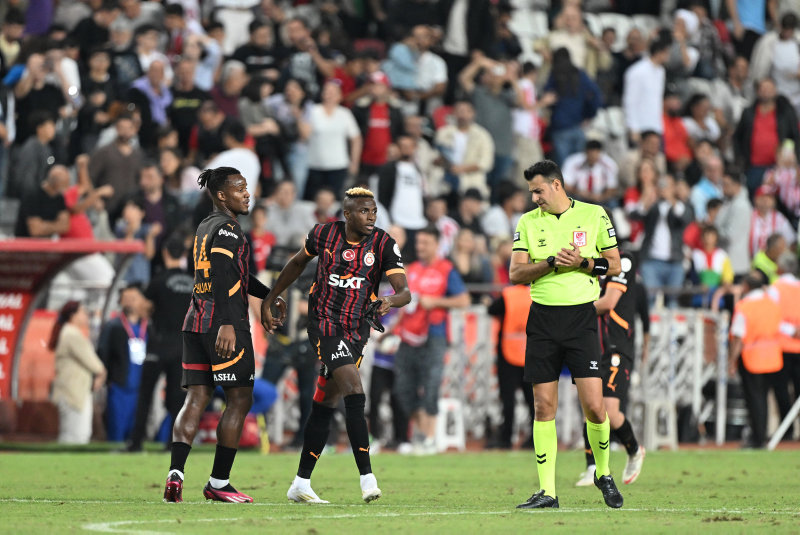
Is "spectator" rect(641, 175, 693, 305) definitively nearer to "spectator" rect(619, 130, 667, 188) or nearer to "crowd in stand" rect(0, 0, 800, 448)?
"crowd in stand" rect(0, 0, 800, 448)

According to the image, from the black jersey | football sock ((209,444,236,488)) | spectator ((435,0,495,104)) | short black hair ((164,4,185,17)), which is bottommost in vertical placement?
football sock ((209,444,236,488))

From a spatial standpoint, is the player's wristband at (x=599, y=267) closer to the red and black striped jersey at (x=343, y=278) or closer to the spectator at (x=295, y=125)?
the red and black striped jersey at (x=343, y=278)

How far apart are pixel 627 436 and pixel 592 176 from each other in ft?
37.4

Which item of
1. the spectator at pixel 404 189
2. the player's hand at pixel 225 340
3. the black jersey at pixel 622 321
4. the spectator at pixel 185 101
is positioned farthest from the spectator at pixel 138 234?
the player's hand at pixel 225 340

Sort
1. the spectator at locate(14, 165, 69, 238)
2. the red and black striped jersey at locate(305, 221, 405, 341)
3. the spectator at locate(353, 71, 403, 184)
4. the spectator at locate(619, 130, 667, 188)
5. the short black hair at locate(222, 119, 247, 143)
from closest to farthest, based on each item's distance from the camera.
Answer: the red and black striped jersey at locate(305, 221, 405, 341) → the spectator at locate(14, 165, 69, 238) → the short black hair at locate(222, 119, 247, 143) → the spectator at locate(353, 71, 403, 184) → the spectator at locate(619, 130, 667, 188)

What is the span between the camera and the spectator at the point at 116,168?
2102cm

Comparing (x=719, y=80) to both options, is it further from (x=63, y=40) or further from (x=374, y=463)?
(x=374, y=463)

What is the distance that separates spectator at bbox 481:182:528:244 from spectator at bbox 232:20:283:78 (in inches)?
160

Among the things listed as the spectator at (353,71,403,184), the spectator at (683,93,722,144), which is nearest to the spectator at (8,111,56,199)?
the spectator at (353,71,403,184)

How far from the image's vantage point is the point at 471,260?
73.9ft

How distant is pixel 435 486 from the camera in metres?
13.5

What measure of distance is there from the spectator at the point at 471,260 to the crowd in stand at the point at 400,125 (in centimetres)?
5

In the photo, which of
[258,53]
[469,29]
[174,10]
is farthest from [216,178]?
[469,29]

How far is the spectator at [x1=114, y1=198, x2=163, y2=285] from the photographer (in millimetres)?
20484
